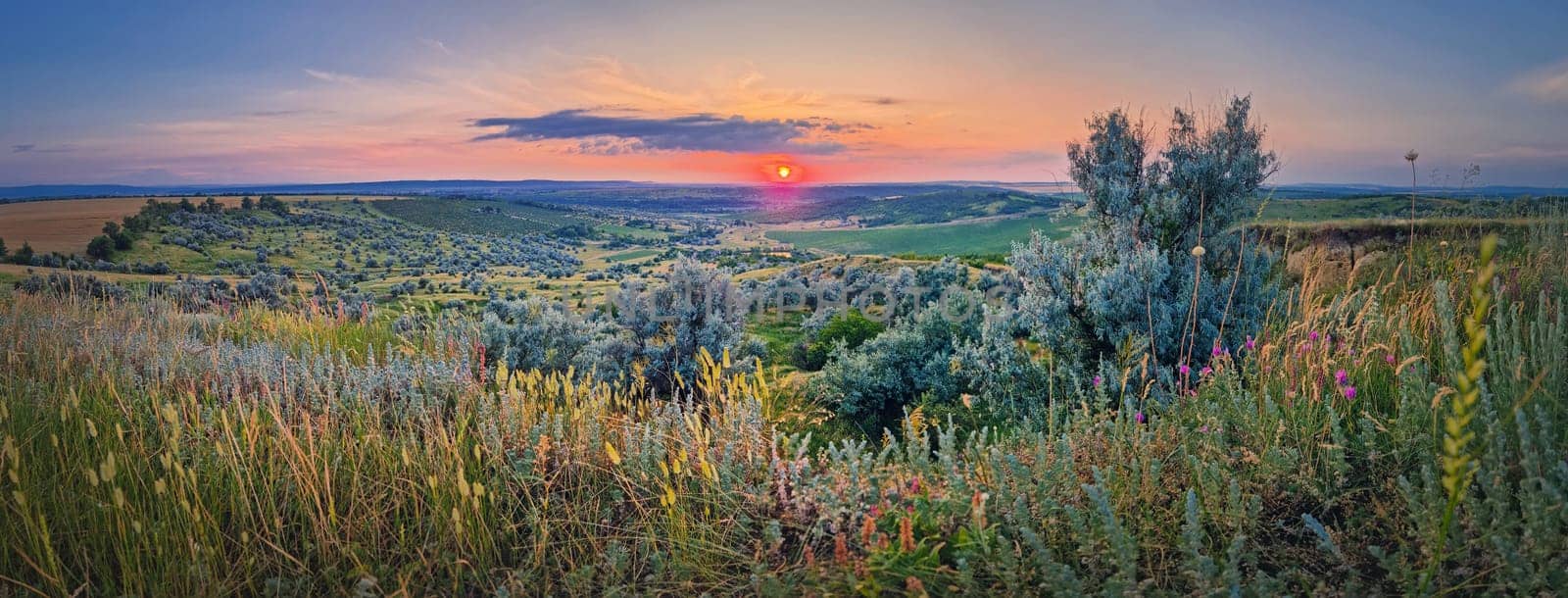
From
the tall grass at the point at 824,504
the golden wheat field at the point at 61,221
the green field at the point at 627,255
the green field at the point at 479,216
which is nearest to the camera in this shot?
the tall grass at the point at 824,504

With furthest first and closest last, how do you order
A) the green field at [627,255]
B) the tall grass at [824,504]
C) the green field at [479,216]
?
the green field at [479,216] < the green field at [627,255] < the tall grass at [824,504]

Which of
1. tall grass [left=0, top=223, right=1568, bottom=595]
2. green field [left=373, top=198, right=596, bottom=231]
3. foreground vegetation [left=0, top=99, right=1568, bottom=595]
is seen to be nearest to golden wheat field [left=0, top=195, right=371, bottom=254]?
green field [left=373, top=198, right=596, bottom=231]

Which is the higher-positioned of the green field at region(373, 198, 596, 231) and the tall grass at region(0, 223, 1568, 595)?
the green field at region(373, 198, 596, 231)

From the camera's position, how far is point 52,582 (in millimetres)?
2656

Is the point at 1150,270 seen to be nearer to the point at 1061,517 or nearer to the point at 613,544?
the point at 1061,517

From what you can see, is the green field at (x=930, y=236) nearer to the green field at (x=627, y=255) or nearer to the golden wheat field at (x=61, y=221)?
the green field at (x=627, y=255)

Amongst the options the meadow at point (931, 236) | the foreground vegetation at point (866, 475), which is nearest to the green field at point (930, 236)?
the meadow at point (931, 236)

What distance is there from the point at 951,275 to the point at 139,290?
13278mm

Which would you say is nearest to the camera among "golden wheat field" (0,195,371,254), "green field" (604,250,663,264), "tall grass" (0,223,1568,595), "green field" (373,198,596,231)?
"tall grass" (0,223,1568,595)

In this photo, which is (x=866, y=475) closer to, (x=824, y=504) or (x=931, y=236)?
(x=824, y=504)

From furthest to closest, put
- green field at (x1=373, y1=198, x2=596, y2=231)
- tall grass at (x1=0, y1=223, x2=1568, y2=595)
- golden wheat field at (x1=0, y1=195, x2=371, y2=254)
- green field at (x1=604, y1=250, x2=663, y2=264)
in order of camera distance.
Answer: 1. green field at (x1=373, y1=198, x2=596, y2=231)
2. green field at (x1=604, y1=250, x2=663, y2=264)
3. golden wheat field at (x1=0, y1=195, x2=371, y2=254)
4. tall grass at (x1=0, y1=223, x2=1568, y2=595)

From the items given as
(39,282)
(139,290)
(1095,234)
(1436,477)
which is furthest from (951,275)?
(39,282)

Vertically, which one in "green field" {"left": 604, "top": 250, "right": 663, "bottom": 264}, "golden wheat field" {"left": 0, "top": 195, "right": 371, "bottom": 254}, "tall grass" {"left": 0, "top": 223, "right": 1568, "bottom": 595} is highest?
A: "golden wheat field" {"left": 0, "top": 195, "right": 371, "bottom": 254}

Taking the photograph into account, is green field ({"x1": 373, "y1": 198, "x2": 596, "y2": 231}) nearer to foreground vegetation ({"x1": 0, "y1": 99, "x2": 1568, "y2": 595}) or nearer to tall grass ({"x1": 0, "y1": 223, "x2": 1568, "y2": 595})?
foreground vegetation ({"x1": 0, "y1": 99, "x2": 1568, "y2": 595})
